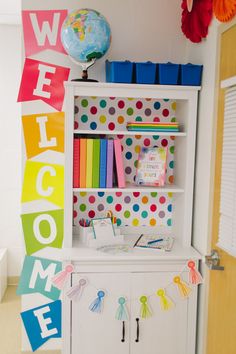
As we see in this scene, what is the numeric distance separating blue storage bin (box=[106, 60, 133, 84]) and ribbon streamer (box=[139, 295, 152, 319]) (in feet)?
3.89

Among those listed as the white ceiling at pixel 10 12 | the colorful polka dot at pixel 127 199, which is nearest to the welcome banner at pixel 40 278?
the colorful polka dot at pixel 127 199

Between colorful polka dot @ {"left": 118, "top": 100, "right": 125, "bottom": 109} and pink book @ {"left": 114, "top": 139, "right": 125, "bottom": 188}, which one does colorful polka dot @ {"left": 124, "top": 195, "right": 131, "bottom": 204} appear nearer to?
pink book @ {"left": 114, "top": 139, "right": 125, "bottom": 188}

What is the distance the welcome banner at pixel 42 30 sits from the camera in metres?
2.47

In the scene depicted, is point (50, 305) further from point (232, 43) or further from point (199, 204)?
point (232, 43)

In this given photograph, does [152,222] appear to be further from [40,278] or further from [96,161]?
[40,278]

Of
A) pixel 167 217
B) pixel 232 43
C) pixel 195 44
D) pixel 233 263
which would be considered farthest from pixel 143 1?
pixel 233 263

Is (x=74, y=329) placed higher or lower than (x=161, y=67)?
lower

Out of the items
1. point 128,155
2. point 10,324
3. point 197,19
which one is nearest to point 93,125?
point 128,155

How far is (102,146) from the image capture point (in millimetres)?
2348

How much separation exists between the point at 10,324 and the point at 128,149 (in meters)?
1.68

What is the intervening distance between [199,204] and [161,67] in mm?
789

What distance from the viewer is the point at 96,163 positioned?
7.72 ft

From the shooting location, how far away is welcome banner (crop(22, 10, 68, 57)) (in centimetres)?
247

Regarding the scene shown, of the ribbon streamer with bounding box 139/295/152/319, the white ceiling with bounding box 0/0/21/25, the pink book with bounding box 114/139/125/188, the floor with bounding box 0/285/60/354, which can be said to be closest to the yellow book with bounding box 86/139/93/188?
the pink book with bounding box 114/139/125/188
